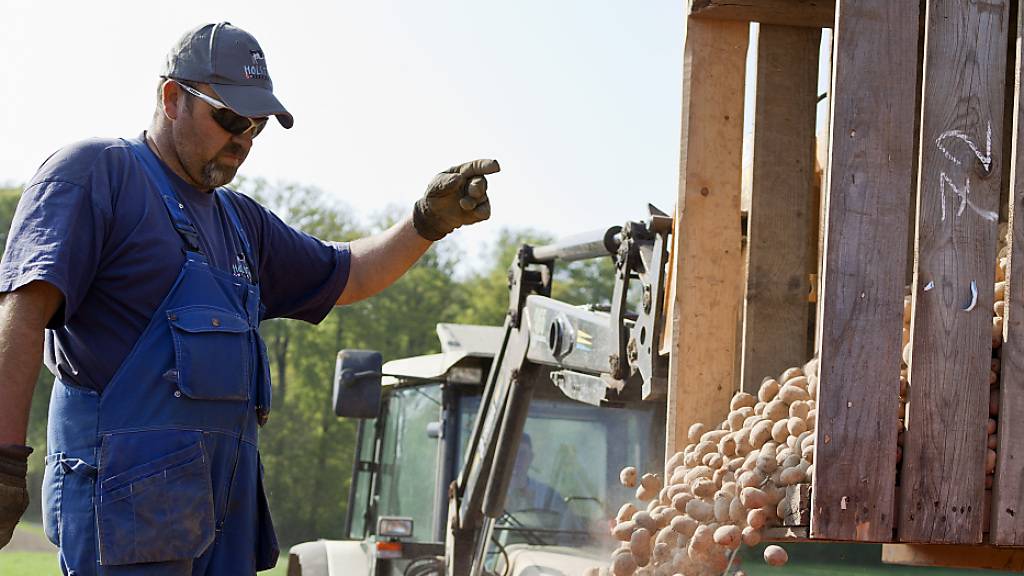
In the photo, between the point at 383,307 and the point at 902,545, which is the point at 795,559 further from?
the point at 383,307

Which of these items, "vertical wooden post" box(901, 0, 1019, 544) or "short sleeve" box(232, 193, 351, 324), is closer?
"vertical wooden post" box(901, 0, 1019, 544)

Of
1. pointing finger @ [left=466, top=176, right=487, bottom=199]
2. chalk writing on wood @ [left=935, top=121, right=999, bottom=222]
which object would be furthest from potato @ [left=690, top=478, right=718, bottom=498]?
pointing finger @ [left=466, top=176, right=487, bottom=199]

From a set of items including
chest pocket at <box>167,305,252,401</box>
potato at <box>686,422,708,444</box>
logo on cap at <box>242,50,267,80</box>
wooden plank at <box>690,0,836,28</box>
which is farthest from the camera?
wooden plank at <box>690,0,836,28</box>

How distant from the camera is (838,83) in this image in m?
2.54

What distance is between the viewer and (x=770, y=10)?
3.52 meters

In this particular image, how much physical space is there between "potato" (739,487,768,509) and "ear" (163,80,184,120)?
1.56 m

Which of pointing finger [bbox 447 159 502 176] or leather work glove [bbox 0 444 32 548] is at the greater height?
pointing finger [bbox 447 159 502 176]

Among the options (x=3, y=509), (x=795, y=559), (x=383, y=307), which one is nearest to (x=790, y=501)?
(x=3, y=509)

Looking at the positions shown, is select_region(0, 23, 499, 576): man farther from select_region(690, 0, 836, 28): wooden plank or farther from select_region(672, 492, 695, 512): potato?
select_region(690, 0, 836, 28): wooden plank

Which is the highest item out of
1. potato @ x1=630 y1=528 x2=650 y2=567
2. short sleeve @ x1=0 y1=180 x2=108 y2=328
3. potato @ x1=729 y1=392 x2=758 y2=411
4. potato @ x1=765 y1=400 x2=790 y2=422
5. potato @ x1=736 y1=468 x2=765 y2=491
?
short sleeve @ x1=0 y1=180 x2=108 y2=328

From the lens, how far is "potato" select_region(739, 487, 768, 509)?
2.70 m

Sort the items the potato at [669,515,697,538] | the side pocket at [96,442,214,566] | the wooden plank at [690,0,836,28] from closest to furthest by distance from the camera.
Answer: the side pocket at [96,442,214,566]
the potato at [669,515,697,538]
the wooden plank at [690,0,836,28]

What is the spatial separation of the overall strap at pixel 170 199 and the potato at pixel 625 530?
4.23 ft

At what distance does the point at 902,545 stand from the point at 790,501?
358 mm
